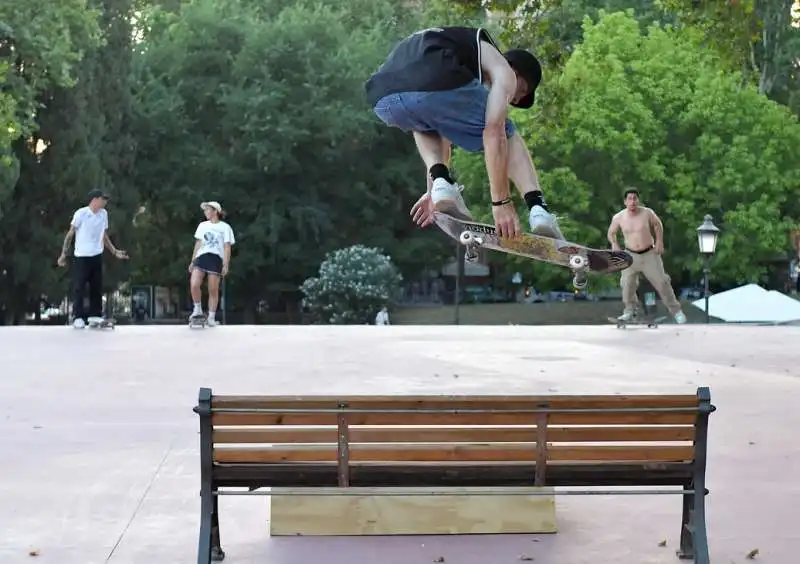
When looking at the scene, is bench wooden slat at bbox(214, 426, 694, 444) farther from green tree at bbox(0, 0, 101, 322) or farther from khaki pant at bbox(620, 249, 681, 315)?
green tree at bbox(0, 0, 101, 322)

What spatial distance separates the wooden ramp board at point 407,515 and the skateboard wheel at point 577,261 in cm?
173

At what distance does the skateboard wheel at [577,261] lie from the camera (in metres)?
6.48

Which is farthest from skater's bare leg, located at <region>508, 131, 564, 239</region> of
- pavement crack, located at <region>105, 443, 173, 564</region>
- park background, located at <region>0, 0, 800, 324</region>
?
park background, located at <region>0, 0, 800, 324</region>

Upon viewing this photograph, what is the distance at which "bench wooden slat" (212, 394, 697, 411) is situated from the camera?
4277 mm

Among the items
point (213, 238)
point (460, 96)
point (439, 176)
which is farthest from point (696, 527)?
point (213, 238)

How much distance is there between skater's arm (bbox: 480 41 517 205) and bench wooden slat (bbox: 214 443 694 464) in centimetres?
201

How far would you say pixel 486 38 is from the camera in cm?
612

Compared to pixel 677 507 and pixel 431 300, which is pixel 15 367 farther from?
pixel 431 300

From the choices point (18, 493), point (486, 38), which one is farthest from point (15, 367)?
point (486, 38)

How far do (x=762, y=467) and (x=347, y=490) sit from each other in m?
2.94

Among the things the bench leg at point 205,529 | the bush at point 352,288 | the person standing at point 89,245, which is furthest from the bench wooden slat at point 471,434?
the bush at point 352,288

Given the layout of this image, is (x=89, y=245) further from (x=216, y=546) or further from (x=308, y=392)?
(x=216, y=546)

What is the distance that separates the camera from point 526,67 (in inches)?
247

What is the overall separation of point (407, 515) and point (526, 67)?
2.48 meters
